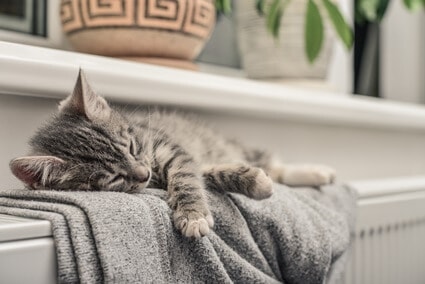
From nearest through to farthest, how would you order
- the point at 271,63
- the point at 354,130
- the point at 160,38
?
the point at 160,38
the point at 271,63
the point at 354,130

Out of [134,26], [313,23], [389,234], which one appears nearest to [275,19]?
[313,23]

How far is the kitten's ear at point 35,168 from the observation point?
2.38 ft

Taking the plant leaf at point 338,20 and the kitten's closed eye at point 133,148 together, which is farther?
the plant leaf at point 338,20

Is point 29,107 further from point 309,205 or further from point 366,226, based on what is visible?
point 366,226

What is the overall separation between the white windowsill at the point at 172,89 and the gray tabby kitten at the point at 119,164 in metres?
0.05

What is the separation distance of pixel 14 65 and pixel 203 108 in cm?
40

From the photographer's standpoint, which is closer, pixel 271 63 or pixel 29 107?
pixel 29 107

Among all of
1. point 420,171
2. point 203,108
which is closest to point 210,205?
point 203,108

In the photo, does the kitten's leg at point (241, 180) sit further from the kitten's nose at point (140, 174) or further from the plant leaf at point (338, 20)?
the plant leaf at point (338, 20)

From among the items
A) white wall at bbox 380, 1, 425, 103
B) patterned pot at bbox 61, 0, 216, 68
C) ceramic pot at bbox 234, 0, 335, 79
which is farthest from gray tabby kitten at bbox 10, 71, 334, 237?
white wall at bbox 380, 1, 425, 103

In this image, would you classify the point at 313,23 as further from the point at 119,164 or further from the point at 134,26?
the point at 119,164

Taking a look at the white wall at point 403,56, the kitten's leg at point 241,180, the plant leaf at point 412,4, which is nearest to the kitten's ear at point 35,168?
the kitten's leg at point 241,180

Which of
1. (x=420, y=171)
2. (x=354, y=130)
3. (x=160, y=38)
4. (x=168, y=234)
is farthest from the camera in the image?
(x=420, y=171)

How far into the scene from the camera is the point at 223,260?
748 mm
